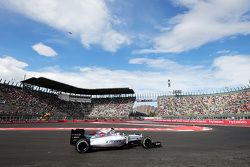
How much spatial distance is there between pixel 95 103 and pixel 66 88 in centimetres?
1462

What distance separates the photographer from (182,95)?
3381 inches

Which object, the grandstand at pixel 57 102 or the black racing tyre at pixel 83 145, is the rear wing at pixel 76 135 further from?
the grandstand at pixel 57 102

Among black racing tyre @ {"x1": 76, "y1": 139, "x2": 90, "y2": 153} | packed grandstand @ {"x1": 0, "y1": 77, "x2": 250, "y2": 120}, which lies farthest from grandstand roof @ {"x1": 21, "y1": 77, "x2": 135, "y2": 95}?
Answer: black racing tyre @ {"x1": 76, "y1": 139, "x2": 90, "y2": 153}

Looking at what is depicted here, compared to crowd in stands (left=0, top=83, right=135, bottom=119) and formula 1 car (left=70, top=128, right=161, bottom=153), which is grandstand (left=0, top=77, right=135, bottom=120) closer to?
crowd in stands (left=0, top=83, right=135, bottom=119)

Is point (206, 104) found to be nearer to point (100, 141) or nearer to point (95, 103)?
point (95, 103)

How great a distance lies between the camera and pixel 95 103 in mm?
92688

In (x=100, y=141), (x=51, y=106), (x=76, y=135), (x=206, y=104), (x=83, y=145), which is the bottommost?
(x=83, y=145)

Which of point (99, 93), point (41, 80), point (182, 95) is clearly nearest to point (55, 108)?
point (41, 80)

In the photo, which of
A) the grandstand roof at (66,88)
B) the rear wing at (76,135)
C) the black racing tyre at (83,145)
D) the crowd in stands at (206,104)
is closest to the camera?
the black racing tyre at (83,145)

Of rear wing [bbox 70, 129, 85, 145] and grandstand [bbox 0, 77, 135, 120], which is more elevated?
grandstand [bbox 0, 77, 135, 120]

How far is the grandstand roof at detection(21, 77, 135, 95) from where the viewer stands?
2719 inches

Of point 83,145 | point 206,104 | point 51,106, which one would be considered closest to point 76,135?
point 83,145

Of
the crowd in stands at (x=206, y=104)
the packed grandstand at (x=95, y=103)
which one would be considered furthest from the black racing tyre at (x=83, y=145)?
the crowd in stands at (x=206, y=104)

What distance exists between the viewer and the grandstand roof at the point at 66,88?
227 feet
